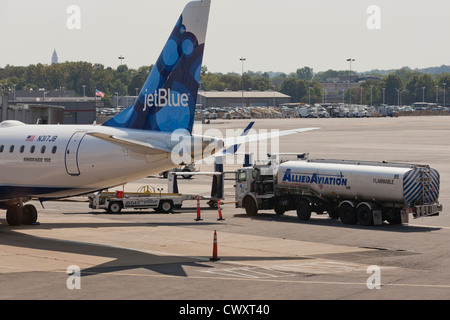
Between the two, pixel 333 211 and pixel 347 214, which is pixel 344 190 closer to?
pixel 347 214

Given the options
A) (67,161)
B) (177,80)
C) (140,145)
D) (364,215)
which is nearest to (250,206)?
(364,215)

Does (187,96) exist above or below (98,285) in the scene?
above

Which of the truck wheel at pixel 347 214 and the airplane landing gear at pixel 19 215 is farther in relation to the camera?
the truck wheel at pixel 347 214

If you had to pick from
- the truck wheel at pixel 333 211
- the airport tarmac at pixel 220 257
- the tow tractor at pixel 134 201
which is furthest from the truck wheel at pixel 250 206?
the truck wheel at pixel 333 211

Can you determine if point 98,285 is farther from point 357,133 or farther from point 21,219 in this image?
point 357,133

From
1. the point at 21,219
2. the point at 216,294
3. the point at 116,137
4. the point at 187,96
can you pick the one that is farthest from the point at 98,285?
the point at 21,219

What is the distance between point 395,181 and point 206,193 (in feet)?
76.6

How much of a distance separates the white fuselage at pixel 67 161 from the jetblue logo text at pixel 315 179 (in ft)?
47.1

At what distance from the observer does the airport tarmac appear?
27000 millimetres

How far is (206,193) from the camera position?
65.4m

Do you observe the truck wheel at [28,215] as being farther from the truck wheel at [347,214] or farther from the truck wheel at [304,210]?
the truck wheel at [347,214]

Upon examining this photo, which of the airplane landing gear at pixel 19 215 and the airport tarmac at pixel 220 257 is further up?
the airplane landing gear at pixel 19 215

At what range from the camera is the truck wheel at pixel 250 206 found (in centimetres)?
5288

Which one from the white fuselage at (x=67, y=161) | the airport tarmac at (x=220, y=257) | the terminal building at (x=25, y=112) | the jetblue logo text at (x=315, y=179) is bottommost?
the airport tarmac at (x=220, y=257)
